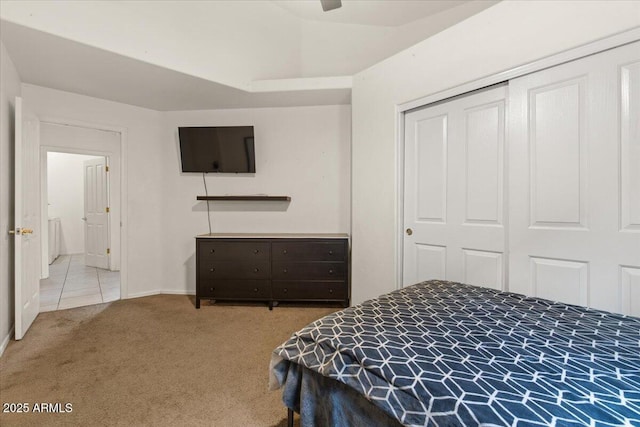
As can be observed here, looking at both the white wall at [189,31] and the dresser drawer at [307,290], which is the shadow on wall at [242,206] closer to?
the dresser drawer at [307,290]

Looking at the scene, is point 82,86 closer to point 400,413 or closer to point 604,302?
point 400,413

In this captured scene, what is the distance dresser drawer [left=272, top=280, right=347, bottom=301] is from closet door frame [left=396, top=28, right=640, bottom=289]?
2.54 feet

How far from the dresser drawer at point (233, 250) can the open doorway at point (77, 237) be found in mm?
1476

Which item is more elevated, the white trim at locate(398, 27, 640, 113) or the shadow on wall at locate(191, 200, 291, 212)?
the white trim at locate(398, 27, 640, 113)

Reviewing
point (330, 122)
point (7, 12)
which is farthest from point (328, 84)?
point (7, 12)

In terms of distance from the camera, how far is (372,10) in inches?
122

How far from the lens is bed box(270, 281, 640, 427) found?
710 millimetres

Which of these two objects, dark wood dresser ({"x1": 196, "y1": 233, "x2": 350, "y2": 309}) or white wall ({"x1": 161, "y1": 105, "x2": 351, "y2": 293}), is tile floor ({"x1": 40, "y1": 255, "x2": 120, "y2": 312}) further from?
dark wood dresser ({"x1": 196, "y1": 233, "x2": 350, "y2": 309})

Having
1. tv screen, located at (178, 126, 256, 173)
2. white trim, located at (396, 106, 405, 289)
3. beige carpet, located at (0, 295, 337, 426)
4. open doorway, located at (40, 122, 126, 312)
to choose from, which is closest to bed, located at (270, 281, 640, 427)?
beige carpet, located at (0, 295, 337, 426)

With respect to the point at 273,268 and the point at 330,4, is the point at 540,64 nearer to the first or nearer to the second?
the point at 330,4

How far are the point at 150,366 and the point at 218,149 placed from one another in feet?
8.08

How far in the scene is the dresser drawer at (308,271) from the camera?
10.4 feet

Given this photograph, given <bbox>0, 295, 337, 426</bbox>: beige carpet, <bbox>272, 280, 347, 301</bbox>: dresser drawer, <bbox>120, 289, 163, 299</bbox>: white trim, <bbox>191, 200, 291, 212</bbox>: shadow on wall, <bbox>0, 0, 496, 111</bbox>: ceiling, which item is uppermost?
<bbox>0, 0, 496, 111</bbox>: ceiling

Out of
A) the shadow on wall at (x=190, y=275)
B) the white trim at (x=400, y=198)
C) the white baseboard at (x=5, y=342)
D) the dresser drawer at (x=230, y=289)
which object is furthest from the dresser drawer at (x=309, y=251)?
the white baseboard at (x=5, y=342)
